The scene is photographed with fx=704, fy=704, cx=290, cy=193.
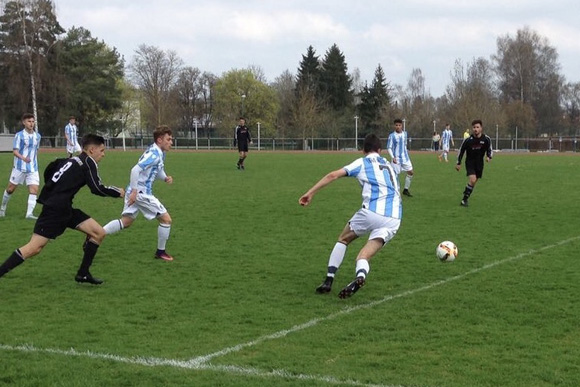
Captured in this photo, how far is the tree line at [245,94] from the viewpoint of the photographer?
64000 millimetres

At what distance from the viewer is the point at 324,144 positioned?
68.9 metres

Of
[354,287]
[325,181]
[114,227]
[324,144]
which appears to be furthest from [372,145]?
[324,144]

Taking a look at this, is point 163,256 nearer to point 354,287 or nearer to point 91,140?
point 91,140

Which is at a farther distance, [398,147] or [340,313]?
[398,147]

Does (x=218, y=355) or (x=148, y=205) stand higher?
(x=148, y=205)

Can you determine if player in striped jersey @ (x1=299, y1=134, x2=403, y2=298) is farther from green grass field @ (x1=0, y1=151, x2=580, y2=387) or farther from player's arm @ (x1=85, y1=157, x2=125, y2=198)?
player's arm @ (x1=85, y1=157, x2=125, y2=198)

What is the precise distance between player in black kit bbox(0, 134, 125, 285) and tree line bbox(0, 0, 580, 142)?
59.0m

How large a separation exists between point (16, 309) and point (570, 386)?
5.05 metres

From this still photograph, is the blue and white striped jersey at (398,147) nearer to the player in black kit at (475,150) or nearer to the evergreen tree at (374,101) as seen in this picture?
the player in black kit at (475,150)

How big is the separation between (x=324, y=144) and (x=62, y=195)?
61.9m

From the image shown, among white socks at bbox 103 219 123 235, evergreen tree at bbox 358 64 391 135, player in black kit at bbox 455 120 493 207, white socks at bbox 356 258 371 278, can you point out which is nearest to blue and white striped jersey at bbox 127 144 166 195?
white socks at bbox 103 219 123 235

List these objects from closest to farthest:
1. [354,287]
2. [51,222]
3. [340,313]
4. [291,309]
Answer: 1. [340,313]
2. [291,309]
3. [354,287]
4. [51,222]

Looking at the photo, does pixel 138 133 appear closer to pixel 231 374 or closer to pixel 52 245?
pixel 52 245

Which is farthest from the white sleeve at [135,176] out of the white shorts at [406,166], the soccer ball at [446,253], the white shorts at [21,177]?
the white shorts at [406,166]
